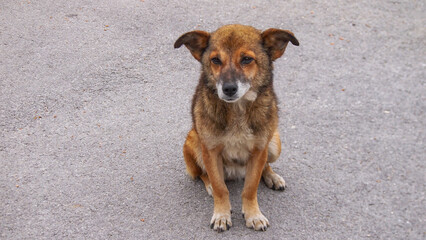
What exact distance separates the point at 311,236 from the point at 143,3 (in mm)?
5185

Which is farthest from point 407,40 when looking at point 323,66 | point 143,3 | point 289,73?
point 143,3

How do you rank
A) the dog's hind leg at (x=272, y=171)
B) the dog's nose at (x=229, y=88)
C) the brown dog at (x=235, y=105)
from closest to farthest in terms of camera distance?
1. the dog's nose at (x=229, y=88)
2. the brown dog at (x=235, y=105)
3. the dog's hind leg at (x=272, y=171)

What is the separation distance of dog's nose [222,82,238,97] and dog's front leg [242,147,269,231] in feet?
2.05

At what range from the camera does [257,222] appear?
381cm

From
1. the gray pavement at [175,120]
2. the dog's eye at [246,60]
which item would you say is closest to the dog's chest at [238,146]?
the gray pavement at [175,120]

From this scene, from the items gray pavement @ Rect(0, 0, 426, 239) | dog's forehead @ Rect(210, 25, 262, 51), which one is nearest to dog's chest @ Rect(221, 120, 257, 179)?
gray pavement @ Rect(0, 0, 426, 239)

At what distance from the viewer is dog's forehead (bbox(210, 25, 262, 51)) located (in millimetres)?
3545

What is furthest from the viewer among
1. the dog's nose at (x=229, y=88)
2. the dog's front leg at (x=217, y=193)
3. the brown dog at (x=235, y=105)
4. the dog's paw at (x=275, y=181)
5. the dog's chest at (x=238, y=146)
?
the dog's paw at (x=275, y=181)

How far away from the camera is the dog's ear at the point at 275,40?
3.62 metres

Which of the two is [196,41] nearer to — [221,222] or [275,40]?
[275,40]

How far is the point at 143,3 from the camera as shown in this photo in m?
7.58

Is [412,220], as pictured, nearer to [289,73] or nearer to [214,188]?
[214,188]

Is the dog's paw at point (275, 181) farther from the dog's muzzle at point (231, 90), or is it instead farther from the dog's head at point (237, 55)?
the dog's muzzle at point (231, 90)

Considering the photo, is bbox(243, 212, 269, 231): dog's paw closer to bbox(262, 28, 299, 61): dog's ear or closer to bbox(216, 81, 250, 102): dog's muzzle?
bbox(216, 81, 250, 102): dog's muzzle
